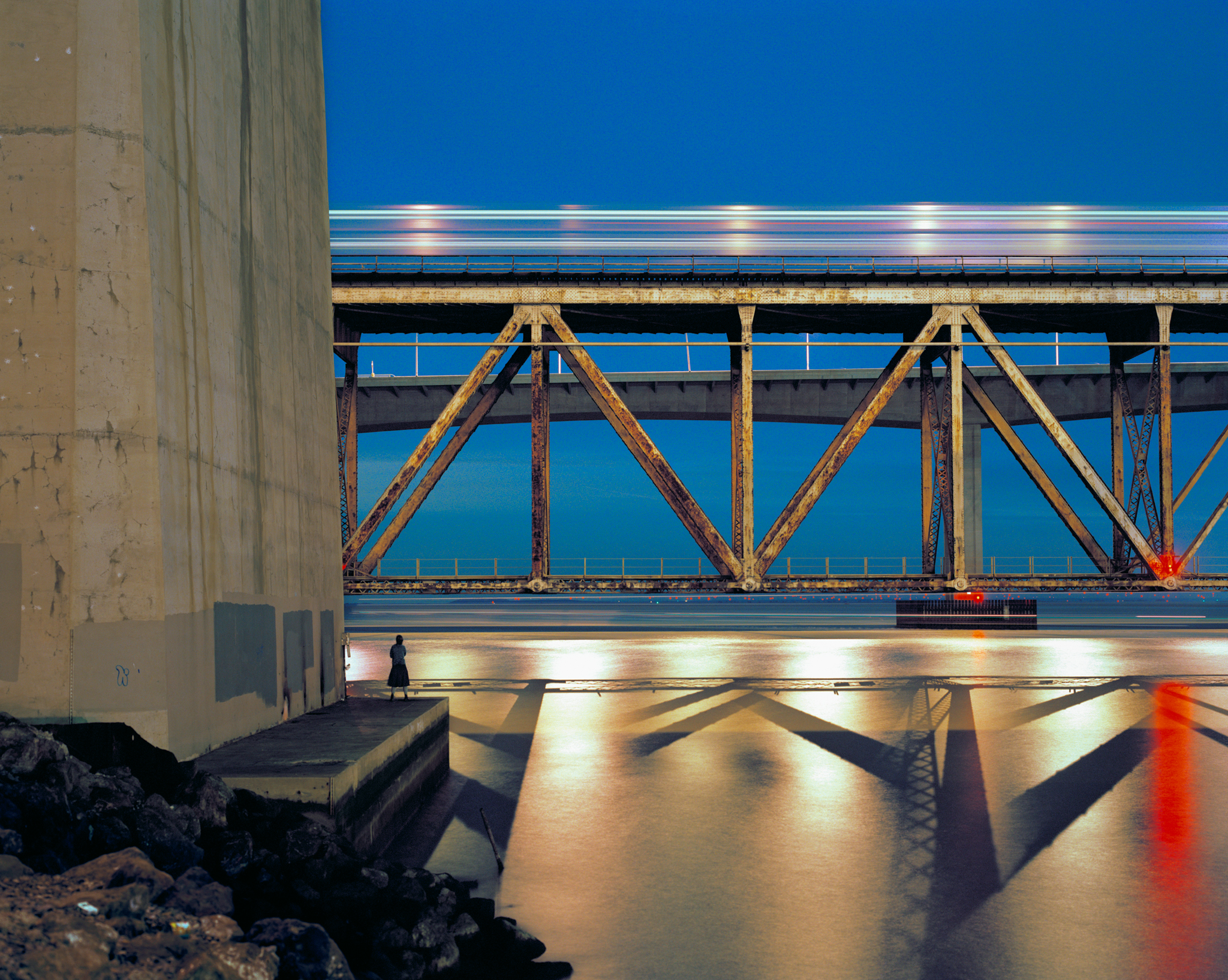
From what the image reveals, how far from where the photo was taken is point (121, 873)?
5660 mm

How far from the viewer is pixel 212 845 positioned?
6.83 m

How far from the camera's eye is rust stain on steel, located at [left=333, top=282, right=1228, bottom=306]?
23062 mm

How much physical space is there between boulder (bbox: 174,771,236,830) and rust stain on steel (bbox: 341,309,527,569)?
48.7 ft

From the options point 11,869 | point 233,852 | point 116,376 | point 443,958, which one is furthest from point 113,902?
point 116,376

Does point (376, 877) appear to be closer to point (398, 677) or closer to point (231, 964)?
point (231, 964)

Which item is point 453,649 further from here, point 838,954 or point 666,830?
point 838,954

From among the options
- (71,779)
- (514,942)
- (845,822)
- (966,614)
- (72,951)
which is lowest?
(966,614)

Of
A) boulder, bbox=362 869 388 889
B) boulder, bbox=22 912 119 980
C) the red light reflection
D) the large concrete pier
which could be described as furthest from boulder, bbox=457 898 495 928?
the red light reflection

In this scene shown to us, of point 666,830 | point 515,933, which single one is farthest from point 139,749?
point 666,830

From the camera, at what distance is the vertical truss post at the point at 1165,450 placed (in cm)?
2395

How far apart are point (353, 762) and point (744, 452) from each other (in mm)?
15444

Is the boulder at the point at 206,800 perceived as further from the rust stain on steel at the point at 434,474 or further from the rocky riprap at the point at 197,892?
the rust stain on steel at the point at 434,474

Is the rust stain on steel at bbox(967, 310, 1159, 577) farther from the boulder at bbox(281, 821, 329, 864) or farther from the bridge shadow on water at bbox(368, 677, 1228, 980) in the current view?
the boulder at bbox(281, 821, 329, 864)

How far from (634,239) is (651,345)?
4651 mm
